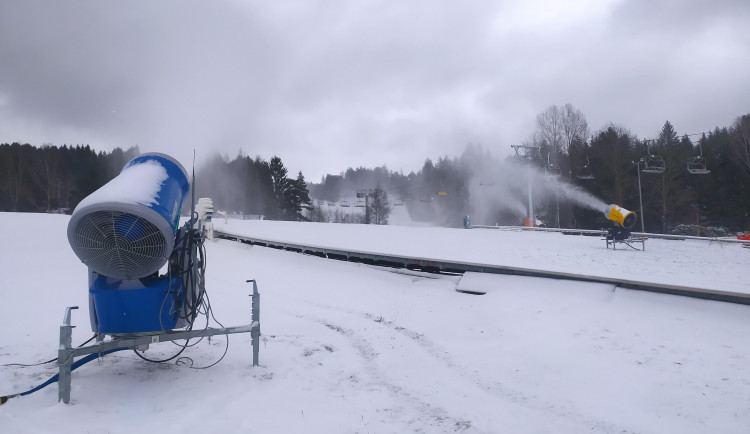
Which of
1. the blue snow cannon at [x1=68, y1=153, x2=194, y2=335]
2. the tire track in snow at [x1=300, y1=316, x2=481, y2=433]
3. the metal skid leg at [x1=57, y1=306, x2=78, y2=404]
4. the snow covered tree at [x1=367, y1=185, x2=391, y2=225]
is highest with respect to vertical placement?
the snow covered tree at [x1=367, y1=185, x2=391, y2=225]

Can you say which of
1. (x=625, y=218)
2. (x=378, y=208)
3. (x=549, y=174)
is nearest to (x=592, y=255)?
(x=625, y=218)

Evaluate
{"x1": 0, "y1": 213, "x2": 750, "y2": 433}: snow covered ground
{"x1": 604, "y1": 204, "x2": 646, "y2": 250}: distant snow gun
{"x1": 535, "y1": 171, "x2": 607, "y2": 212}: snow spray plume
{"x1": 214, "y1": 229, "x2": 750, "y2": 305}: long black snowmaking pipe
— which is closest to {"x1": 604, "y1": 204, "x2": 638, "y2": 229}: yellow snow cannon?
{"x1": 604, "y1": 204, "x2": 646, "y2": 250}: distant snow gun

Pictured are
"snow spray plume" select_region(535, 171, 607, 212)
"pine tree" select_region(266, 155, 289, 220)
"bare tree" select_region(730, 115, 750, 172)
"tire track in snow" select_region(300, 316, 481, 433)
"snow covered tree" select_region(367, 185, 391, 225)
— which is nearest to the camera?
"tire track in snow" select_region(300, 316, 481, 433)

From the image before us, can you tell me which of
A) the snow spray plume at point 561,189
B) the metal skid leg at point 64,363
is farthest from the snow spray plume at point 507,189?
the metal skid leg at point 64,363

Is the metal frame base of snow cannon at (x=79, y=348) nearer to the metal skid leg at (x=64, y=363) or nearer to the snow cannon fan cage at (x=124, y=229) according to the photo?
the metal skid leg at (x=64, y=363)

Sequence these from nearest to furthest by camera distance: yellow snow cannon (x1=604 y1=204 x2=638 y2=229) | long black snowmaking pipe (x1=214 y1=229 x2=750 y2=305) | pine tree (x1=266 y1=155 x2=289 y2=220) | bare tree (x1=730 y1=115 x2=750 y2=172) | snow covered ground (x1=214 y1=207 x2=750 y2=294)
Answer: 1. long black snowmaking pipe (x1=214 y1=229 x2=750 y2=305)
2. snow covered ground (x1=214 y1=207 x2=750 y2=294)
3. yellow snow cannon (x1=604 y1=204 x2=638 y2=229)
4. bare tree (x1=730 y1=115 x2=750 y2=172)
5. pine tree (x1=266 y1=155 x2=289 y2=220)

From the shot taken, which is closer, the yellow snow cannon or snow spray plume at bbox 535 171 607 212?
the yellow snow cannon

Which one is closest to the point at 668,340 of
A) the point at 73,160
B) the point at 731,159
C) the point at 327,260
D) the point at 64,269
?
the point at 327,260

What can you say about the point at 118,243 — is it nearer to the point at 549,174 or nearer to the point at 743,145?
the point at 549,174

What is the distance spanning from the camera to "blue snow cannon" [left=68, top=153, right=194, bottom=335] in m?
4.18

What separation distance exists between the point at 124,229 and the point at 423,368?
12.8ft

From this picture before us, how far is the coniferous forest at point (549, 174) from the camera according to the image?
44.0 m

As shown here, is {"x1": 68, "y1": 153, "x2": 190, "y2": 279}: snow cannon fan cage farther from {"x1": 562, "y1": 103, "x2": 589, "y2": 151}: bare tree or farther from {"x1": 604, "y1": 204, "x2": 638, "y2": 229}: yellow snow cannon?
{"x1": 562, "y1": 103, "x2": 589, "y2": 151}: bare tree

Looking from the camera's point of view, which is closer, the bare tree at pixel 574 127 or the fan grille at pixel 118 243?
the fan grille at pixel 118 243
